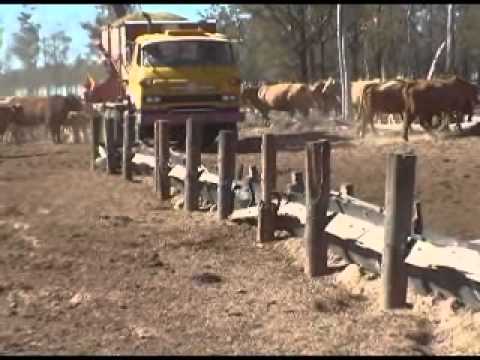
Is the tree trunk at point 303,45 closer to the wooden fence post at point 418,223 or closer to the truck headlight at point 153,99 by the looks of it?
the truck headlight at point 153,99

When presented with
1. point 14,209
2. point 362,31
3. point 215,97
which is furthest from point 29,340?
point 362,31

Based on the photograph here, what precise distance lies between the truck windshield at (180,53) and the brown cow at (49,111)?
808 cm

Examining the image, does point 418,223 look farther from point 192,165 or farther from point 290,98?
point 290,98

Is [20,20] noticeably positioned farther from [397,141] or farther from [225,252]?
[225,252]

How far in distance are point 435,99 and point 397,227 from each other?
617 inches

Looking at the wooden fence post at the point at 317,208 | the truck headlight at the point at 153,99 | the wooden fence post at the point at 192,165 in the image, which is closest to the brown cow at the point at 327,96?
the truck headlight at the point at 153,99

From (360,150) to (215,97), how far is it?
133 inches

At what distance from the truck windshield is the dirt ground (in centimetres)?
653

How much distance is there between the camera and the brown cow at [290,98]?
31438 millimetres

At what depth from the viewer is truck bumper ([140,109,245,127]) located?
18.6 meters

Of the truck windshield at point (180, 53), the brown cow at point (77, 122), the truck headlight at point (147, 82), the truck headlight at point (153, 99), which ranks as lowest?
the brown cow at point (77, 122)

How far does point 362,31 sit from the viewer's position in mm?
52125

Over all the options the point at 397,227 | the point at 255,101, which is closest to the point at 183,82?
the point at 397,227

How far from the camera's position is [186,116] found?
61.6ft
